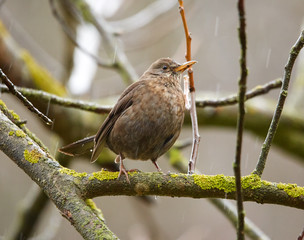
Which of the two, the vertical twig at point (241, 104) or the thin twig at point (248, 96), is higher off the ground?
the thin twig at point (248, 96)

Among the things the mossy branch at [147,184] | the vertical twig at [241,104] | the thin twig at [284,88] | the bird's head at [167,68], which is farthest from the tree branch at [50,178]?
the bird's head at [167,68]

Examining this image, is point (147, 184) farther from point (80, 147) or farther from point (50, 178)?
point (80, 147)

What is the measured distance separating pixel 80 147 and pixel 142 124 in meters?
0.60

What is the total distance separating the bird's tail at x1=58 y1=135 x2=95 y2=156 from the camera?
362 centimetres

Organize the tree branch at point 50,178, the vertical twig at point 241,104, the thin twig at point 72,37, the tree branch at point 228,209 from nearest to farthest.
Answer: the vertical twig at point 241,104 → the tree branch at point 50,178 → the tree branch at point 228,209 → the thin twig at point 72,37

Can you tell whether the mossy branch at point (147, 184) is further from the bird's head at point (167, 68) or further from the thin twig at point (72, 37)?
the thin twig at point (72, 37)

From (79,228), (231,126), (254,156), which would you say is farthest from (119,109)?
(254,156)

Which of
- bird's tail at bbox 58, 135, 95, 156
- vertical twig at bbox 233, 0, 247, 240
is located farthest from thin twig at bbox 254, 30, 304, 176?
bird's tail at bbox 58, 135, 95, 156

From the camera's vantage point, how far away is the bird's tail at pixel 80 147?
362cm

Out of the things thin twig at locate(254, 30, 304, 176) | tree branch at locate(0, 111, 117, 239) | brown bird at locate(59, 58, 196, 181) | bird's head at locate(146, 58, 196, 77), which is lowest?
tree branch at locate(0, 111, 117, 239)

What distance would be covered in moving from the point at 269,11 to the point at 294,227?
5.77 meters

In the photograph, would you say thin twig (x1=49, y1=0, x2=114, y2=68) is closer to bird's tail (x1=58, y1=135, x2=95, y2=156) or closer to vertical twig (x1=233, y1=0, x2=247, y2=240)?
bird's tail (x1=58, y1=135, x2=95, y2=156)

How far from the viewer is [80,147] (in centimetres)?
366

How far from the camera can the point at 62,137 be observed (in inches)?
203
